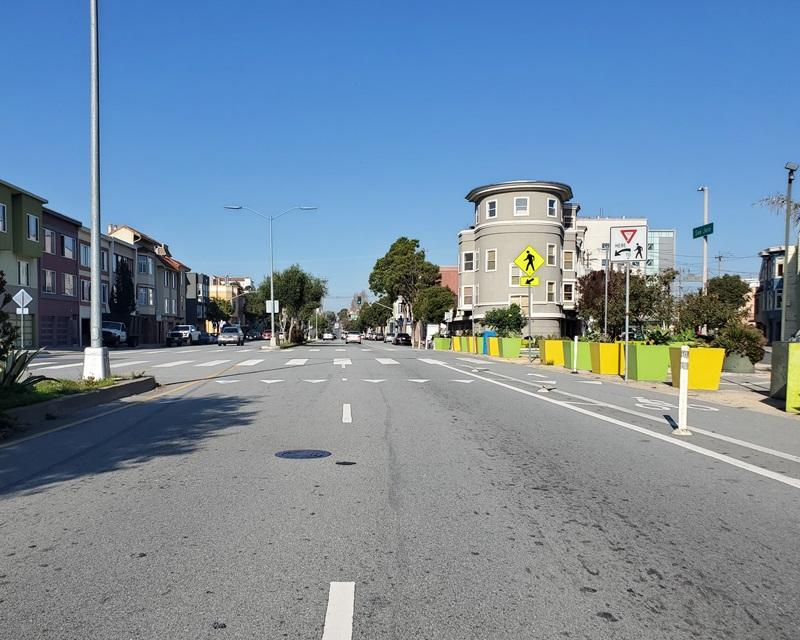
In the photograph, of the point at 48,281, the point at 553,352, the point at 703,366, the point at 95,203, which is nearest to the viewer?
the point at 95,203

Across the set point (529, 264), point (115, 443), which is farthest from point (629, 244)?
point (115, 443)

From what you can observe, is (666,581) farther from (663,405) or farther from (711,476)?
(663,405)

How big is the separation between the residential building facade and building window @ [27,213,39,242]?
1.39 meters

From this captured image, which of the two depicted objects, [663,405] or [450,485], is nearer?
[450,485]

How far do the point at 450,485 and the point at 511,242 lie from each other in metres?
48.6

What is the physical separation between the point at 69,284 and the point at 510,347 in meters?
37.8

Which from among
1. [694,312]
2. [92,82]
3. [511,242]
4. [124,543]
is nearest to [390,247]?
[511,242]

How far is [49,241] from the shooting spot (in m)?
51.6

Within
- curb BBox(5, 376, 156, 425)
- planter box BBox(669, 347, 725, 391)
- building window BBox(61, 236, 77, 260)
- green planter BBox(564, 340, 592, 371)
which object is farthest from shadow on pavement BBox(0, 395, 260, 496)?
building window BBox(61, 236, 77, 260)

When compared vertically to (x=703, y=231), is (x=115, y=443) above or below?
below

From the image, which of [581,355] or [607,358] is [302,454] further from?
[581,355]

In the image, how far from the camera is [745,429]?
10.6 metres

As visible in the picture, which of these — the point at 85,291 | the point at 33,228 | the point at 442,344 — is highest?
the point at 33,228

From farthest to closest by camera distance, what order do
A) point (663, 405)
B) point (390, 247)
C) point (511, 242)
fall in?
point (390, 247) → point (511, 242) → point (663, 405)
